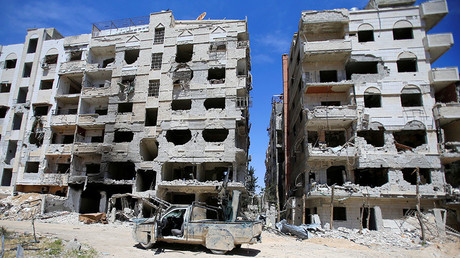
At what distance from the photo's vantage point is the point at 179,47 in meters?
35.3

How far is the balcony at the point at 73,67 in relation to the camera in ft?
119

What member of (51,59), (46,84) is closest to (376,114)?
(51,59)

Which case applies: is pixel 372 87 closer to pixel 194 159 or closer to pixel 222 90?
pixel 222 90

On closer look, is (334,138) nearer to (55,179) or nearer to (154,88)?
(154,88)

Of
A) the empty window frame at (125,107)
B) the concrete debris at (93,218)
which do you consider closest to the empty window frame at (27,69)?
the empty window frame at (125,107)

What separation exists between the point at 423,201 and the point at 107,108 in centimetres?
3398

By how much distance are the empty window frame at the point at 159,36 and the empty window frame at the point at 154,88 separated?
16.3 feet

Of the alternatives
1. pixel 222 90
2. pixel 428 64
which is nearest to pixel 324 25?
pixel 428 64

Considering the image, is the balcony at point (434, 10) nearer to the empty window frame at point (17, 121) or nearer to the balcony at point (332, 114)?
the balcony at point (332, 114)

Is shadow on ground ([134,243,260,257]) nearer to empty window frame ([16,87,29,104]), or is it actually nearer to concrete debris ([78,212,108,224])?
concrete debris ([78,212,108,224])

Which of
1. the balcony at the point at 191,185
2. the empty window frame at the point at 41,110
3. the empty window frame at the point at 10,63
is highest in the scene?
the empty window frame at the point at 10,63

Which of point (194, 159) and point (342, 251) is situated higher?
point (194, 159)

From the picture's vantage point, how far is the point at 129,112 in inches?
1357

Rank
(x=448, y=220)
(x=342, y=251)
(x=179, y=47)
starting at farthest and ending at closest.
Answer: (x=179, y=47), (x=448, y=220), (x=342, y=251)
